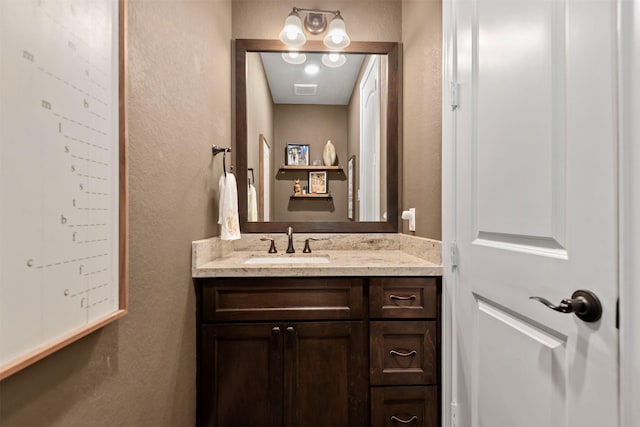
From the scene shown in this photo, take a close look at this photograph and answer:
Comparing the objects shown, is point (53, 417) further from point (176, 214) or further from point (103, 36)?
point (103, 36)

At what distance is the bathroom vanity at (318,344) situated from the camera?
1.38 m

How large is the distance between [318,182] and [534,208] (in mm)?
1339

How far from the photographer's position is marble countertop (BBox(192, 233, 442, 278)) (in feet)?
Answer: 4.52

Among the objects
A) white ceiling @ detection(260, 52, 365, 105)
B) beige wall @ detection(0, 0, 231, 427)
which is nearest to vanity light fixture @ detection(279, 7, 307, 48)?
white ceiling @ detection(260, 52, 365, 105)

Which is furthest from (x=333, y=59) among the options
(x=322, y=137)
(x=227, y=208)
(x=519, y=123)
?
(x=519, y=123)

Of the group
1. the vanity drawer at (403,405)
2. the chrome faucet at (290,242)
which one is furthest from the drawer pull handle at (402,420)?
the chrome faucet at (290,242)

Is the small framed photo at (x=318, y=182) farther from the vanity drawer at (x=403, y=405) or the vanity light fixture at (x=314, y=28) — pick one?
the vanity drawer at (x=403, y=405)

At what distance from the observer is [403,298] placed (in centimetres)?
141

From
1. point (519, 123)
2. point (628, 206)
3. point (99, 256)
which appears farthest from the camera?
point (519, 123)

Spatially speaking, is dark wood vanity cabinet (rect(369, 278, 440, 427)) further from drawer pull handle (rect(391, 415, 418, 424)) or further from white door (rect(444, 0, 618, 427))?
white door (rect(444, 0, 618, 427))

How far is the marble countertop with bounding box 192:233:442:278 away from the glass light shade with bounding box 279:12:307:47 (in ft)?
3.91

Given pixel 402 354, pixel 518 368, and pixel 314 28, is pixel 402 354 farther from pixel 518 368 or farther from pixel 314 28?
pixel 314 28

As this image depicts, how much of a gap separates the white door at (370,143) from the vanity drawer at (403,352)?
78 centimetres

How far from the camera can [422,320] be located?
140 centimetres
